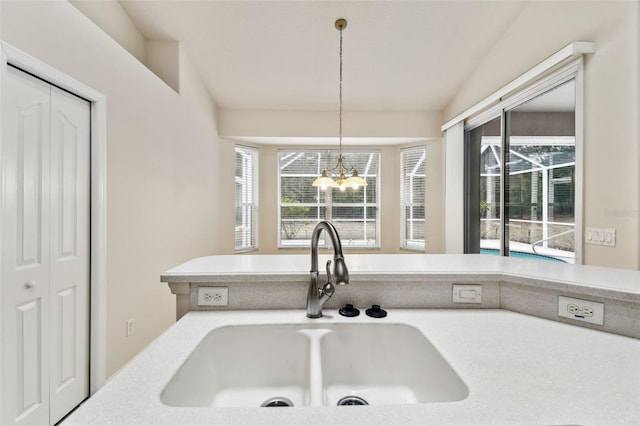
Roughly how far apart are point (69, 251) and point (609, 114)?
3.55m

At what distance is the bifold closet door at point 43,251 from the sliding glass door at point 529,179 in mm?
3444

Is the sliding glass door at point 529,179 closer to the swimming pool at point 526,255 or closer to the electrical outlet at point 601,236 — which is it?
the swimming pool at point 526,255

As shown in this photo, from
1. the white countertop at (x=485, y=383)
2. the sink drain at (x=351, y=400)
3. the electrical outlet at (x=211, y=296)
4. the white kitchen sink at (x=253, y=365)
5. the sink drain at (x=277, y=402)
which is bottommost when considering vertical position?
the sink drain at (x=277, y=402)

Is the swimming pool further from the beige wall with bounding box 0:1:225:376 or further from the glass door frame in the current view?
the beige wall with bounding box 0:1:225:376

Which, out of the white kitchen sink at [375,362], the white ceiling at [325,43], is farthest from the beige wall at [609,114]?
the white kitchen sink at [375,362]

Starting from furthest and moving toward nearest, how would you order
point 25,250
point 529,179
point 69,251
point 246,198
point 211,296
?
point 246,198 → point 529,179 → point 69,251 → point 25,250 → point 211,296

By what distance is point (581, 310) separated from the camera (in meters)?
0.84

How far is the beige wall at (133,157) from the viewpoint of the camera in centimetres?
143

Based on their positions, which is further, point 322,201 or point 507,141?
point 322,201

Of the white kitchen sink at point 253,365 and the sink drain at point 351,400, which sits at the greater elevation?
the white kitchen sink at point 253,365

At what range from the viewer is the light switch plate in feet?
3.26

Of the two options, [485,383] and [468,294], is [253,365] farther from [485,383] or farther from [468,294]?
[468,294]

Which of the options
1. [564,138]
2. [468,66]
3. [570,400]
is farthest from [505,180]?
[570,400]

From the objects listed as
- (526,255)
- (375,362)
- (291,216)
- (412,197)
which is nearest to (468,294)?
(375,362)
